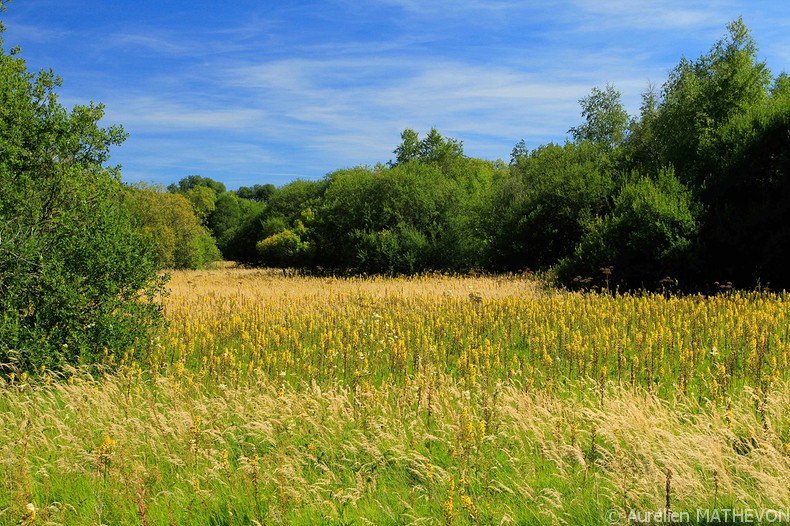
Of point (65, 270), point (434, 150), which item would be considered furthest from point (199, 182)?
point (65, 270)

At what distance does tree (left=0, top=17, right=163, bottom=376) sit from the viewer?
8.39 m

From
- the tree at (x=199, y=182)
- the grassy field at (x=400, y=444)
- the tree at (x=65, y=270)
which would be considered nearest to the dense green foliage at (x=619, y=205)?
the grassy field at (x=400, y=444)

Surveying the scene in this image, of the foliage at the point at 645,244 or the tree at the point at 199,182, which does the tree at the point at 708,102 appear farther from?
the tree at the point at 199,182

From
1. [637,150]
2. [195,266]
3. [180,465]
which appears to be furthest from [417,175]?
[180,465]

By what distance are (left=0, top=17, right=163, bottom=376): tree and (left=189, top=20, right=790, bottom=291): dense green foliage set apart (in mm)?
12704

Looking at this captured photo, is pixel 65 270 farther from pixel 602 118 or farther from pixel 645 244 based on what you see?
pixel 602 118

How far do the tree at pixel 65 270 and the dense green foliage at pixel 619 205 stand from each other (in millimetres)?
12704

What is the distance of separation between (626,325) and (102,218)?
32.1 ft

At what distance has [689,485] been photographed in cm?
469

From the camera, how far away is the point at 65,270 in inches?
349

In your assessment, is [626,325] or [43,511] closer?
[43,511]

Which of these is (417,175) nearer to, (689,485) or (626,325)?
(626,325)

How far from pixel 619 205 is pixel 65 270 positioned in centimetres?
2064

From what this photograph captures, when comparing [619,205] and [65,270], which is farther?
[619,205]
